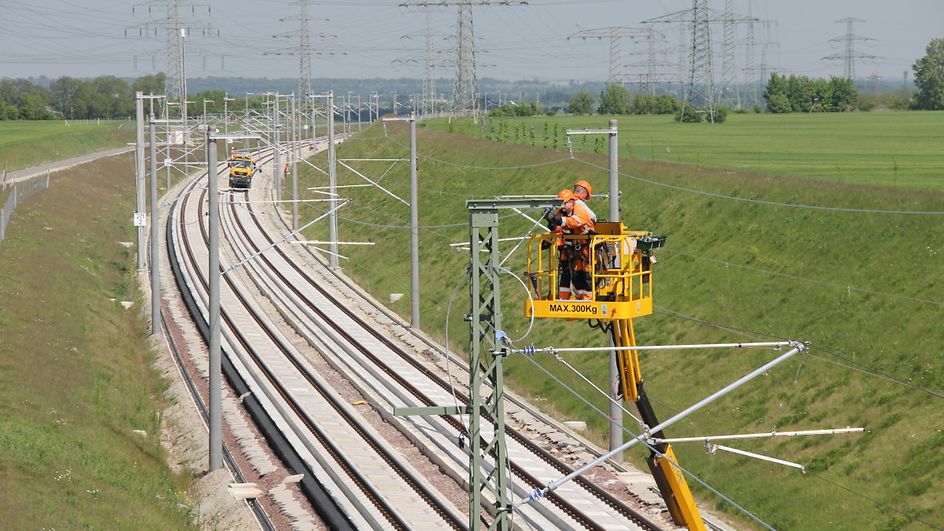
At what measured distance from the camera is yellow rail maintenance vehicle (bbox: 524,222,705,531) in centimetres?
1967

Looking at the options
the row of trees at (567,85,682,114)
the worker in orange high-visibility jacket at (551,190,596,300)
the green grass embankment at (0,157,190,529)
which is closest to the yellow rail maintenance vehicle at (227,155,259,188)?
the green grass embankment at (0,157,190,529)

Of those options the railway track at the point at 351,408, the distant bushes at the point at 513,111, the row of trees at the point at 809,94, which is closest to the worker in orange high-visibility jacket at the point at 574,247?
the railway track at the point at 351,408

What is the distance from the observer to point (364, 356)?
1809 inches

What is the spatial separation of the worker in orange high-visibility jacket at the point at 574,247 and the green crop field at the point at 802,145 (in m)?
22.6

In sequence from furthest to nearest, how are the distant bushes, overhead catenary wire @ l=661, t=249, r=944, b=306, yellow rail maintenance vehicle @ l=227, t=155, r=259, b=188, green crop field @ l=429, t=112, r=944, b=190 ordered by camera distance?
the distant bushes, yellow rail maintenance vehicle @ l=227, t=155, r=259, b=188, green crop field @ l=429, t=112, r=944, b=190, overhead catenary wire @ l=661, t=249, r=944, b=306

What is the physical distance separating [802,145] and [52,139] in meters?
85.2

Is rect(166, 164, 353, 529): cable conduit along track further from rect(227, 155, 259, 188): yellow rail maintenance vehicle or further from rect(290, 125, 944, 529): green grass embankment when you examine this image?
rect(227, 155, 259, 188): yellow rail maintenance vehicle

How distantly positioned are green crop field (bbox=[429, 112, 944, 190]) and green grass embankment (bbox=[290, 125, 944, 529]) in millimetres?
3902

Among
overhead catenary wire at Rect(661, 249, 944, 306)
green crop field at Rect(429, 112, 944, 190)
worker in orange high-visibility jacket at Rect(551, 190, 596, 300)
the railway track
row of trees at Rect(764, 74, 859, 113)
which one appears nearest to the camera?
worker in orange high-visibility jacket at Rect(551, 190, 596, 300)

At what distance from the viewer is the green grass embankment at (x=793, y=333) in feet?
86.3

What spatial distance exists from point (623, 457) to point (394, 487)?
5907mm

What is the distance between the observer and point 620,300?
65.7 ft

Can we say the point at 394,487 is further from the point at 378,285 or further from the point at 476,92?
the point at 476,92

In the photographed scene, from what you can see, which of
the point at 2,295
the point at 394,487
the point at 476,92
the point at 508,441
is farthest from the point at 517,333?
the point at 476,92
